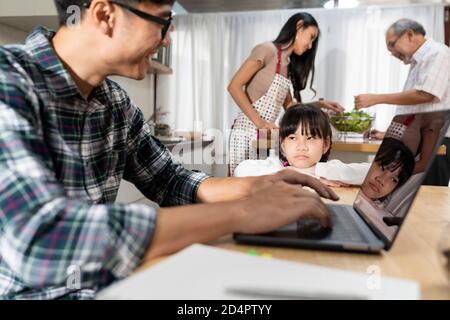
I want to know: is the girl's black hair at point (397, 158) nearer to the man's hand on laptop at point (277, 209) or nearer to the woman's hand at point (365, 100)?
the man's hand on laptop at point (277, 209)

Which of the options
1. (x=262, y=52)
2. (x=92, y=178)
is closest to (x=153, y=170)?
(x=92, y=178)

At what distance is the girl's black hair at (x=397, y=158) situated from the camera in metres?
0.64

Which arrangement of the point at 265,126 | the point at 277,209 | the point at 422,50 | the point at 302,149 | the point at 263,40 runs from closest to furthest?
the point at 277,209 < the point at 302,149 < the point at 265,126 < the point at 422,50 < the point at 263,40

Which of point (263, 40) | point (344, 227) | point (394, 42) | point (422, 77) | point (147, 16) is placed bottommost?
point (344, 227)

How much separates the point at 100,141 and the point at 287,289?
53 centimetres

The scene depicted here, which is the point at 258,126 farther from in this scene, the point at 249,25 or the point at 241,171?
the point at 249,25

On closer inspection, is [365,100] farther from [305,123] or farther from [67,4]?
[67,4]

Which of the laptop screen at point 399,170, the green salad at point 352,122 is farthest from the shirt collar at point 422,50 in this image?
the laptop screen at point 399,170

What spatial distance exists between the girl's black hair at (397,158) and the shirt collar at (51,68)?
59 centimetres

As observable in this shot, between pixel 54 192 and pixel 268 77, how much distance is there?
5.91 ft

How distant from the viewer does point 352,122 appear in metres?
2.31

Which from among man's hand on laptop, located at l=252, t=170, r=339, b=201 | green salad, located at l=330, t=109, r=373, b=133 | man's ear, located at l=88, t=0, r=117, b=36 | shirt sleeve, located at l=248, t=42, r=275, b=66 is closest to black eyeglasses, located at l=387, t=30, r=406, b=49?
green salad, located at l=330, t=109, r=373, b=133

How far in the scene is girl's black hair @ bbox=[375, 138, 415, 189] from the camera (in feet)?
2.11
